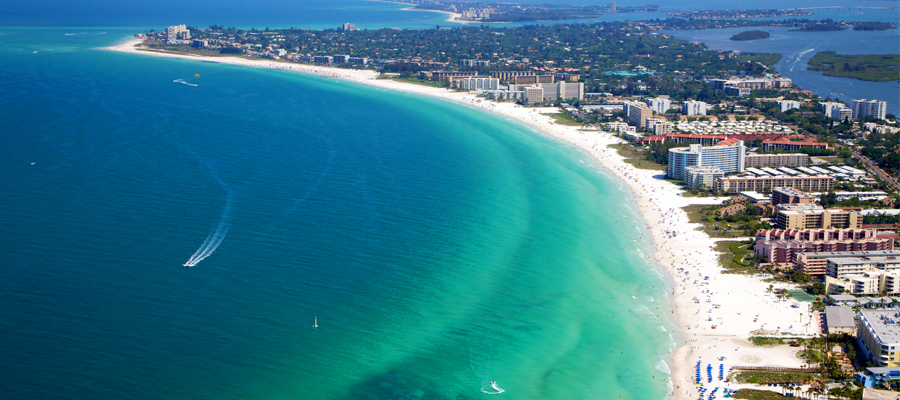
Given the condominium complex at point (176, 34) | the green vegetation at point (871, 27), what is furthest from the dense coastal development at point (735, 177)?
the green vegetation at point (871, 27)

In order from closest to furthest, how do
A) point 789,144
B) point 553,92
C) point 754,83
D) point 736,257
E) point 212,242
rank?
point 212,242, point 736,257, point 789,144, point 553,92, point 754,83

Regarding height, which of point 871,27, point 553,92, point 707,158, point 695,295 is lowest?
point 695,295

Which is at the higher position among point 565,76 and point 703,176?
point 565,76

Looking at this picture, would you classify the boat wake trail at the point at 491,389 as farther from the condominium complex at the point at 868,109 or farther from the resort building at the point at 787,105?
the resort building at the point at 787,105

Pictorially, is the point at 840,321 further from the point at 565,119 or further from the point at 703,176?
the point at 565,119

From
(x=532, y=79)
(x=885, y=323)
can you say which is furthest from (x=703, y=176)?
(x=532, y=79)

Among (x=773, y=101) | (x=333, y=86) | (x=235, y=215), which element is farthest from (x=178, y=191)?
(x=773, y=101)
